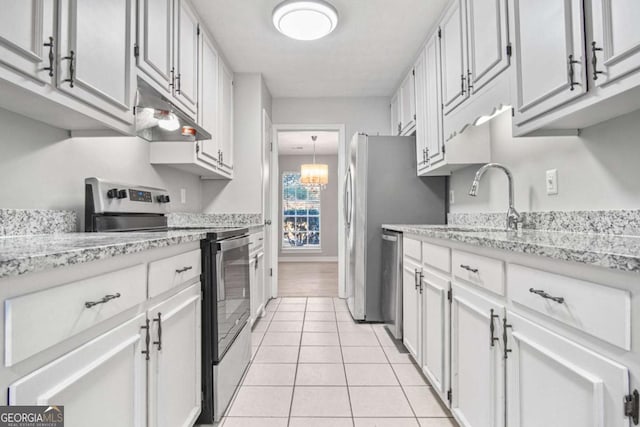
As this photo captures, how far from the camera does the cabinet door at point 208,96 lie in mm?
2592

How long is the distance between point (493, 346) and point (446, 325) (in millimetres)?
450

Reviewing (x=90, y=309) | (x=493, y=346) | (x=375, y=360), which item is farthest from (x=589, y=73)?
(x=375, y=360)

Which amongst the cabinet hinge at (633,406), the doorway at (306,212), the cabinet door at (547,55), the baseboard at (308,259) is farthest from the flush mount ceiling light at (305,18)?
the baseboard at (308,259)

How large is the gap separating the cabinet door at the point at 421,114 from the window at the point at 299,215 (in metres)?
5.05

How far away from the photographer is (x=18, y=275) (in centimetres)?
63

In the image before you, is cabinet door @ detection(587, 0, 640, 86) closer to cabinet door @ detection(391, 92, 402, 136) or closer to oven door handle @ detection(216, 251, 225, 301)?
oven door handle @ detection(216, 251, 225, 301)

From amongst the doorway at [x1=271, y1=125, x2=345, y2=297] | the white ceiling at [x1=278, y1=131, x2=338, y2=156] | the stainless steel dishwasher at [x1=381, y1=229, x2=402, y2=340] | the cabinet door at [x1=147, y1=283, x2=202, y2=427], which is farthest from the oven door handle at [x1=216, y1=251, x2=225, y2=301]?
the doorway at [x1=271, y1=125, x2=345, y2=297]

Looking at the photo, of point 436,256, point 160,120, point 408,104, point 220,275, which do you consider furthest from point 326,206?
point 220,275

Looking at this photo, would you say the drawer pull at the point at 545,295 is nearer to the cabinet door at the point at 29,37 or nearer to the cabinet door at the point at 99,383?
the cabinet door at the point at 99,383

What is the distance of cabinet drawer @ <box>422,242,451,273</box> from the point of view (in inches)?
63.2

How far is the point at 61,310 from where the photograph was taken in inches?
29.0

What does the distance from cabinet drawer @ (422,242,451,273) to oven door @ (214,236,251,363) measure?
41.4 inches

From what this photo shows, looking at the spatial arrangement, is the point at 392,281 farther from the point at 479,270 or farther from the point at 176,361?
the point at 176,361

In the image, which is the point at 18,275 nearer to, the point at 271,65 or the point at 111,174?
the point at 111,174
